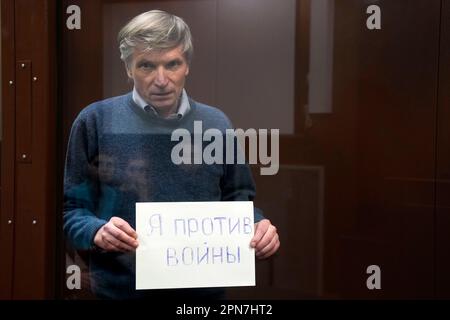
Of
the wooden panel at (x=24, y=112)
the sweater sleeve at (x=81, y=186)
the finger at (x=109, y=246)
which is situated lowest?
the finger at (x=109, y=246)

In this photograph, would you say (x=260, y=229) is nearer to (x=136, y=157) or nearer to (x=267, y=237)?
(x=267, y=237)

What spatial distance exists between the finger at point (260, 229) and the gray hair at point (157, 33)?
50 centimetres

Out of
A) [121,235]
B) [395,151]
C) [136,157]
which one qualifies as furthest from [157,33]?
[395,151]

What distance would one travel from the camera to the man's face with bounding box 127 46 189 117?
4.32 feet

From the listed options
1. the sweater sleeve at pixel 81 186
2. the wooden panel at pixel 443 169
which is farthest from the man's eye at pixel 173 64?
the wooden panel at pixel 443 169

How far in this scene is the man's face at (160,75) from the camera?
4.32ft

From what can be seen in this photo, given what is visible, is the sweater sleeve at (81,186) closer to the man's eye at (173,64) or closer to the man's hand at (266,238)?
the man's eye at (173,64)

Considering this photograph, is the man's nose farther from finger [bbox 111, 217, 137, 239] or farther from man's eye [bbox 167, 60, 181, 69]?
finger [bbox 111, 217, 137, 239]

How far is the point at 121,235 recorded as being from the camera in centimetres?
132

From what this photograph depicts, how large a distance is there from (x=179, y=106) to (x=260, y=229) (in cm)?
42

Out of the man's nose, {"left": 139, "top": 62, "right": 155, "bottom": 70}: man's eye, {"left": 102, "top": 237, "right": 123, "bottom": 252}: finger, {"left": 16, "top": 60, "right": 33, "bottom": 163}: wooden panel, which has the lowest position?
{"left": 102, "top": 237, "right": 123, "bottom": 252}: finger

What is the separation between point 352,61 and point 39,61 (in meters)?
0.88

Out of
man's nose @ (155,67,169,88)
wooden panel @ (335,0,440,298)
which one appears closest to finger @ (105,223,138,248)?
man's nose @ (155,67,169,88)

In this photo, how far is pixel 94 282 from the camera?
1364 mm
